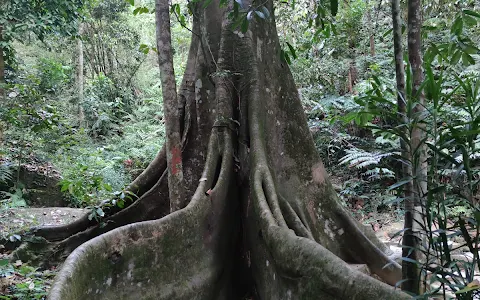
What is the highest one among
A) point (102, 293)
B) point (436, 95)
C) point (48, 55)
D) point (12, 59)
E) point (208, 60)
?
point (48, 55)

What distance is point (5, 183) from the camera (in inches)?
340

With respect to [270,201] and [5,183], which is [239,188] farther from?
[5,183]

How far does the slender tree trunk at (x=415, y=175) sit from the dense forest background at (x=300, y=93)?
4.0 inches

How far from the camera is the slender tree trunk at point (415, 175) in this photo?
241 cm

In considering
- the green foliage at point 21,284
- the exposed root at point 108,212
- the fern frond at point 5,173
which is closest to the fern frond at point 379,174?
the exposed root at point 108,212

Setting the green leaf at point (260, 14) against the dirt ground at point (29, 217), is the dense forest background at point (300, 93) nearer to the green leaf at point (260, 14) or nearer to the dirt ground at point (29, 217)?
the green leaf at point (260, 14)

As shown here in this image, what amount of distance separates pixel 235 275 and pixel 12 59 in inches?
354

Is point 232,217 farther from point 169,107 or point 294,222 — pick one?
point 169,107

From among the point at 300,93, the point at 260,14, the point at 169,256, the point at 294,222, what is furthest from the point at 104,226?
the point at 300,93

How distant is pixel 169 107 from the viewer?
13.8 feet

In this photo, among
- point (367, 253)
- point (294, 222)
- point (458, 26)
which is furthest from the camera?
point (367, 253)

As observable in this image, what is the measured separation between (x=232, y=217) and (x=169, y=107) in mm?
1405

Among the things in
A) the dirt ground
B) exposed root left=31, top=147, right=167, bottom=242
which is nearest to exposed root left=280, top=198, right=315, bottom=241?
exposed root left=31, top=147, right=167, bottom=242

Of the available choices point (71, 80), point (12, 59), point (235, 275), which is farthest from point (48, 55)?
point (235, 275)
